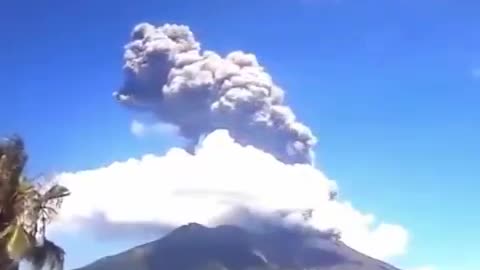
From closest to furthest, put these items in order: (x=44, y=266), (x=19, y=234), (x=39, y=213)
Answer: (x=19, y=234) < (x=39, y=213) < (x=44, y=266)

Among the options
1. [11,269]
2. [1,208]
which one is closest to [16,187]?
[1,208]

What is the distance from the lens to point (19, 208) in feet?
71.8

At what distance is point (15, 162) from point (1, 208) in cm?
151

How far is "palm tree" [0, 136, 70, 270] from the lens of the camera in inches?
830

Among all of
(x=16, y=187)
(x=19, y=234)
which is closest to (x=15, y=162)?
(x=16, y=187)

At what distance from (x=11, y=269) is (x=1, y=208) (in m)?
1.60

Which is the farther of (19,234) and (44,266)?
(44,266)

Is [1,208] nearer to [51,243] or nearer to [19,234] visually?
[19,234]

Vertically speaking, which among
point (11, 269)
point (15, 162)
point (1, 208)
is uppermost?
point (15, 162)

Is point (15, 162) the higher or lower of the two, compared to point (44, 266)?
higher

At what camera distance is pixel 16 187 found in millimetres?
21984

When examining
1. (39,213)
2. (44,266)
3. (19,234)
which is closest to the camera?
(19,234)

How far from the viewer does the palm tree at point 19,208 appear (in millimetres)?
21078

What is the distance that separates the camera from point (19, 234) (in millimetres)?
21000
